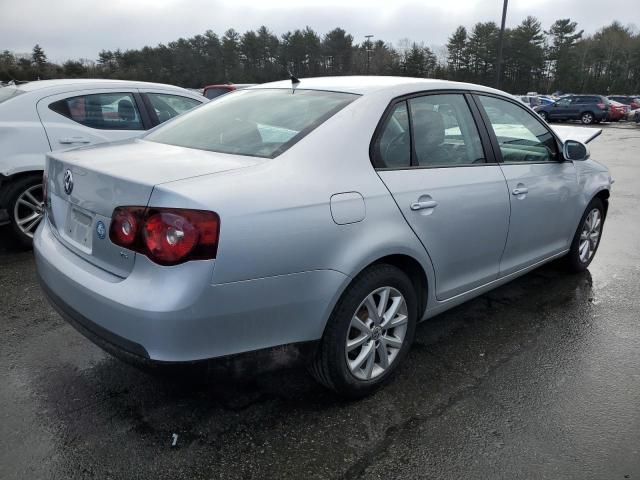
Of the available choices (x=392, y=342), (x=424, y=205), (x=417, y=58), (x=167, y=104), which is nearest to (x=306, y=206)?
(x=424, y=205)

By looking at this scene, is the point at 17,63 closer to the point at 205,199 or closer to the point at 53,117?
the point at 53,117

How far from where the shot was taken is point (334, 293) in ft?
7.37

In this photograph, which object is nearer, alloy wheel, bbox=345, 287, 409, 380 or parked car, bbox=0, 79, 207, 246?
alloy wheel, bbox=345, 287, 409, 380

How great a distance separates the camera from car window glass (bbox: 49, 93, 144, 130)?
512 centimetres

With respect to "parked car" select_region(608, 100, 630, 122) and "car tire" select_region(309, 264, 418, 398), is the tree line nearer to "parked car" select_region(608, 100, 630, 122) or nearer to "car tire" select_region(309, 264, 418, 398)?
"parked car" select_region(608, 100, 630, 122)

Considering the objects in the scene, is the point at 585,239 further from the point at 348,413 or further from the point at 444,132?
the point at 348,413

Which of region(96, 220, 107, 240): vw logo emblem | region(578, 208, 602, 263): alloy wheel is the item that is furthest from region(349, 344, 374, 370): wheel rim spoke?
region(578, 208, 602, 263): alloy wheel

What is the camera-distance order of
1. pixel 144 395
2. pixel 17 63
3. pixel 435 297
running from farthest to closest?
pixel 17 63 → pixel 435 297 → pixel 144 395

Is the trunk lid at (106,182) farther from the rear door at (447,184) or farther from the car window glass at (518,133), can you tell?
the car window glass at (518,133)

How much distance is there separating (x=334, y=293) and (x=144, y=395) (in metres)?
1.18

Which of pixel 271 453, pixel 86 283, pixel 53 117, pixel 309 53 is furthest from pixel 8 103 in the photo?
pixel 309 53

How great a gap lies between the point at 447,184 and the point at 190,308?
5.30 ft

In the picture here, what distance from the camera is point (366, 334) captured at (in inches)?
99.3

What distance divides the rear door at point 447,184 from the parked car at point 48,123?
3668mm
